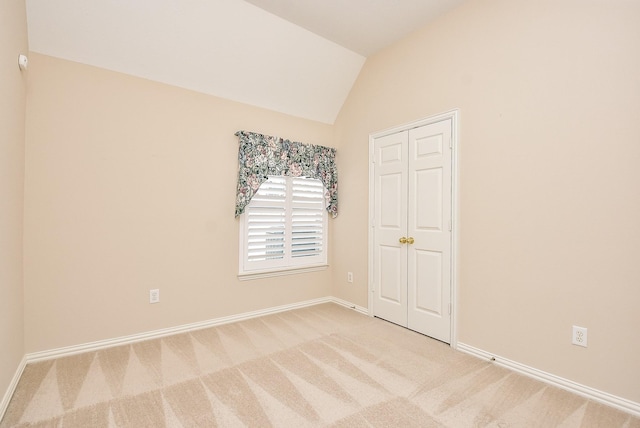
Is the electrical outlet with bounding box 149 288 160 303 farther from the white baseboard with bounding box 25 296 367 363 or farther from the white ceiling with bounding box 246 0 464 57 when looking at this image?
the white ceiling with bounding box 246 0 464 57

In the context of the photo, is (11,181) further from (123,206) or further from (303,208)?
(303,208)

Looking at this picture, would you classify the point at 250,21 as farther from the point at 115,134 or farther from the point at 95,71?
the point at 115,134

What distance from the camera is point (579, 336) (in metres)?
1.99

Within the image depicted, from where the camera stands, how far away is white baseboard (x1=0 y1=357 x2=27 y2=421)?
169cm

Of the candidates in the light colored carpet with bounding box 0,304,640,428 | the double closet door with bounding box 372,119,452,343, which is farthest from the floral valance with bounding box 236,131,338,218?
the light colored carpet with bounding box 0,304,640,428

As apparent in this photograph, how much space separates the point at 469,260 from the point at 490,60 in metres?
1.70

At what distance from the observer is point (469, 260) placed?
8.46 feet

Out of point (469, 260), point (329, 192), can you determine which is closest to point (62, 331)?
point (329, 192)

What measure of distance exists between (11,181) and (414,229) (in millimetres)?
3232

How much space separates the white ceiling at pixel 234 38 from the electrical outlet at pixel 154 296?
2027 mm

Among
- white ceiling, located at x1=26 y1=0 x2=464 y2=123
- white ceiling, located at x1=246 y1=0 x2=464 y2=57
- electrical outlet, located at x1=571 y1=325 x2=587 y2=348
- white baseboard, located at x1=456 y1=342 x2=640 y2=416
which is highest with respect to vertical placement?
white ceiling, located at x1=246 y1=0 x2=464 y2=57

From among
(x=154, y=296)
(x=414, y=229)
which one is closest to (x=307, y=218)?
(x=414, y=229)

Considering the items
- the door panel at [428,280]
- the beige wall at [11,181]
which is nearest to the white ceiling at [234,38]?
the beige wall at [11,181]

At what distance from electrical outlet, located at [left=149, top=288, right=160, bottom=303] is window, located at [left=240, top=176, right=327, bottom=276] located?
0.84 m
